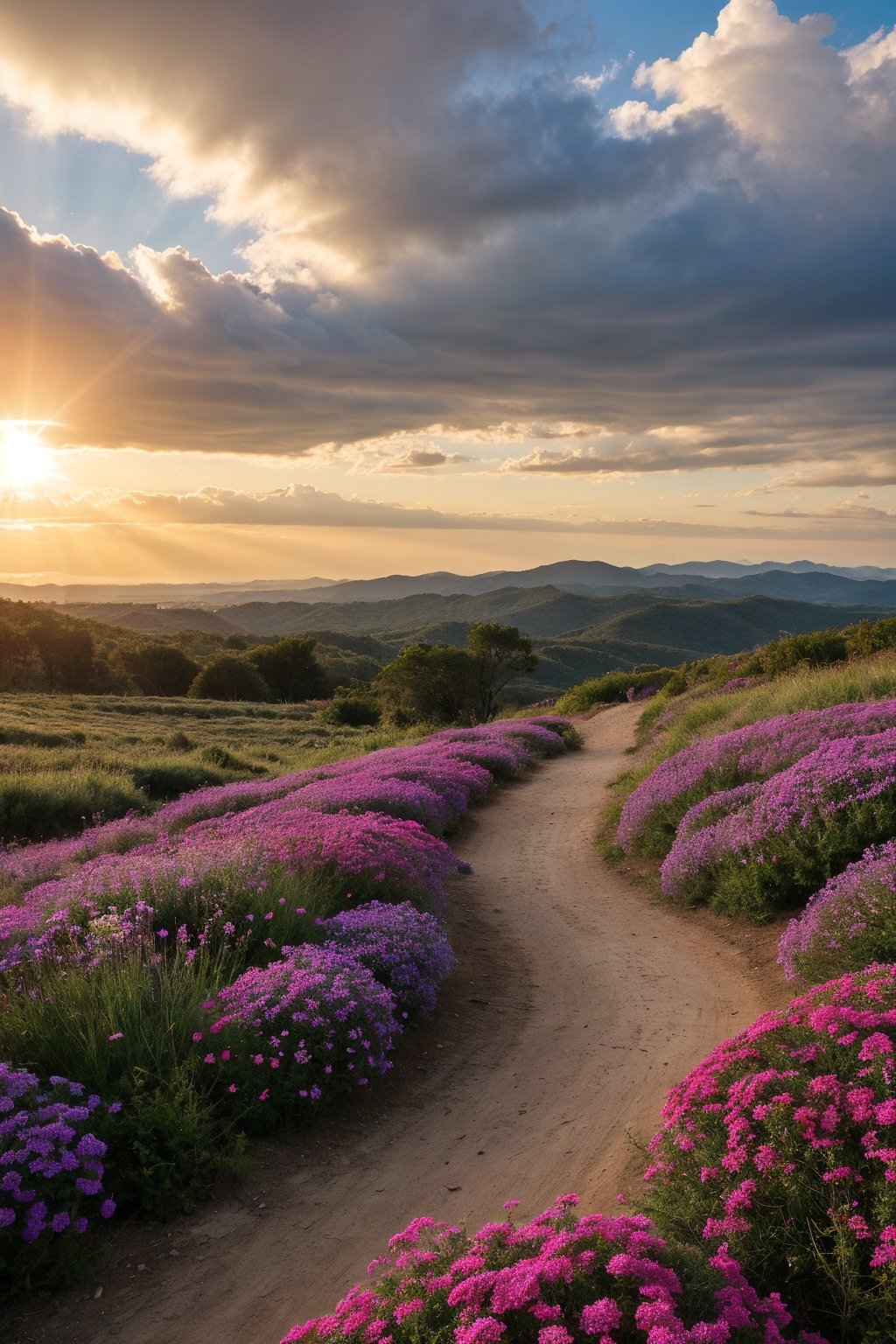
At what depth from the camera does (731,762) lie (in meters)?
12.2

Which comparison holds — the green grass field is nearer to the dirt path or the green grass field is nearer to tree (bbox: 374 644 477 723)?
tree (bbox: 374 644 477 723)

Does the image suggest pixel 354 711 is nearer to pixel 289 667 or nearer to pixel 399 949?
pixel 289 667

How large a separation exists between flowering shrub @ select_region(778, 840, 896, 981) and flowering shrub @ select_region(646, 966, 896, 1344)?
1.93 m

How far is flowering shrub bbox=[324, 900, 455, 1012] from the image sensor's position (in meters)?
7.01

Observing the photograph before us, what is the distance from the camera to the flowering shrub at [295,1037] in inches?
210

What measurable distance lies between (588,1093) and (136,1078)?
3.09 m

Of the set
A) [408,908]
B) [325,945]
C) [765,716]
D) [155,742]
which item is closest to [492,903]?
[408,908]

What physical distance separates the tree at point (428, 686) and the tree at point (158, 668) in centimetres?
3890

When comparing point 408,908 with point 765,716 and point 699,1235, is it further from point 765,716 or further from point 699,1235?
point 765,716

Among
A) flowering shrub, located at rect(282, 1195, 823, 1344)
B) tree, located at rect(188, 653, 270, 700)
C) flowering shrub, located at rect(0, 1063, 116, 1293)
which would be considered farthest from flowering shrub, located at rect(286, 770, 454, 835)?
tree, located at rect(188, 653, 270, 700)

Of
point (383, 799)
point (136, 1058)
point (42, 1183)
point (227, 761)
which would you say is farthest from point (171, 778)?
point (42, 1183)

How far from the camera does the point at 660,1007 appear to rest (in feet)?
24.8

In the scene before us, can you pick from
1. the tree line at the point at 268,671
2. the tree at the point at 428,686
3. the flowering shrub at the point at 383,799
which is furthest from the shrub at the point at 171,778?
the tree line at the point at 268,671

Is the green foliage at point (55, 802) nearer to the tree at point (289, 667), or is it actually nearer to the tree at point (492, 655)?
the tree at point (492, 655)
